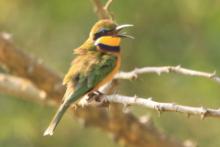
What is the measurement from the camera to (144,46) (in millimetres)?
5426

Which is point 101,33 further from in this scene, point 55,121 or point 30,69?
point 30,69

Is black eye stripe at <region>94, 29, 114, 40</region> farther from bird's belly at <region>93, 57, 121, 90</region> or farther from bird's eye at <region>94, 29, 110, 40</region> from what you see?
bird's belly at <region>93, 57, 121, 90</region>

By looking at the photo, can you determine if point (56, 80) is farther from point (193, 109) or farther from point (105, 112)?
point (193, 109)

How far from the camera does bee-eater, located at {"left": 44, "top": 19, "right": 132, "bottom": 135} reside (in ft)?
10.3

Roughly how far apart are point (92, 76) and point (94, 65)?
7cm

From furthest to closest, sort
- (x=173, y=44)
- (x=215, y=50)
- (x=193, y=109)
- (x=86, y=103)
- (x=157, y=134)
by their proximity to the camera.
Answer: (x=173, y=44) → (x=215, y=50) → (x=157, y=134) → (x=86, y=103) → (x=193, y=109)

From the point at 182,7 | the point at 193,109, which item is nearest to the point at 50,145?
the point at 182,7

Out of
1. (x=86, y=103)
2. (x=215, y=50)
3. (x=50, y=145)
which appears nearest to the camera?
(x=86, y=103)

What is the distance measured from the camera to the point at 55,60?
18.7 feet

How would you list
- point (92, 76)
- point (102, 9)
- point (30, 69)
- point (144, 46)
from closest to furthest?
point (92, 76) → point (102, 9) → point (30, 69) → point (144, 46)

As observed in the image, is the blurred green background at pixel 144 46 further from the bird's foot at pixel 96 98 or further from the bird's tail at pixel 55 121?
the bird's tail at pixel 55 121

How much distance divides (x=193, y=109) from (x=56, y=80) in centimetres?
185

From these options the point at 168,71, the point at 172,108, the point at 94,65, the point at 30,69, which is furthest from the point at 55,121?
the point at 30,69

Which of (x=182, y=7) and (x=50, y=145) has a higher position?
(x=182, y=7)
